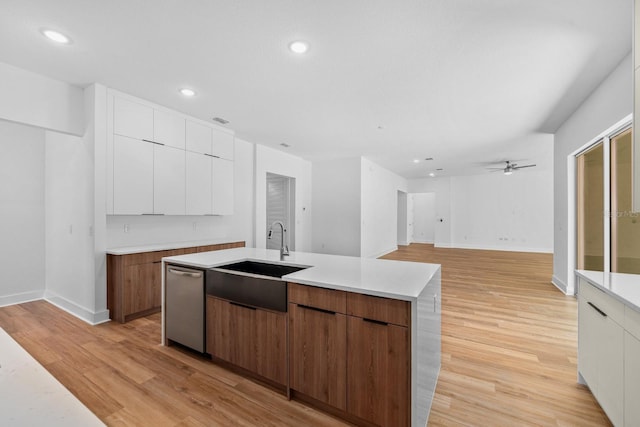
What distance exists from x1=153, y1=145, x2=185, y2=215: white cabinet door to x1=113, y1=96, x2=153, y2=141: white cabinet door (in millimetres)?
244

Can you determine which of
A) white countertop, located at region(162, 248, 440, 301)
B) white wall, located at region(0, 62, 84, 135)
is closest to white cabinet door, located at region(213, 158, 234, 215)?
white wall, located at region(0, 62, 84, 135)

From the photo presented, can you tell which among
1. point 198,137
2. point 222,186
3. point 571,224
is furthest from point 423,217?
point 198,137

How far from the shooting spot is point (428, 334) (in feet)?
5.75

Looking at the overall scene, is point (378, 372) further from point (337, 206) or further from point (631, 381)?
point (337, 206)

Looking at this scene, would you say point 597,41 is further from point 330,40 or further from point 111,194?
point 111,194

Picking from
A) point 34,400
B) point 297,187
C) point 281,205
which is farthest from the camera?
point 281,205

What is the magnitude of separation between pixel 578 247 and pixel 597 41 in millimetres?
3190

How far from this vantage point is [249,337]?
2.06 meters

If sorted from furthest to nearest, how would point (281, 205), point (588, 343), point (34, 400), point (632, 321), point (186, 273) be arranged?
point (281, 205)
point (186, 273)
point (588, 343)
point (632, 321)
point (34, 400)

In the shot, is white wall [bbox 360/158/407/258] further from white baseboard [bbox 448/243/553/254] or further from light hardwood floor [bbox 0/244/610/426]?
light hardwood floor [bbox 0/244/610/426]

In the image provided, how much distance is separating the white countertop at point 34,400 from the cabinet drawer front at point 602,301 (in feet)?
7.32

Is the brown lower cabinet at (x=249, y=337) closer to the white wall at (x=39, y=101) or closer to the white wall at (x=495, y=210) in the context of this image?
the white wall at (x=39, y=101)

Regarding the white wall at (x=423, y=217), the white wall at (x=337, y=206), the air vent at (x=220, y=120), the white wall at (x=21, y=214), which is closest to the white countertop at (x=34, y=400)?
the air vent at (x=220, y=120)

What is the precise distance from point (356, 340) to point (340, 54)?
236 centimetres
